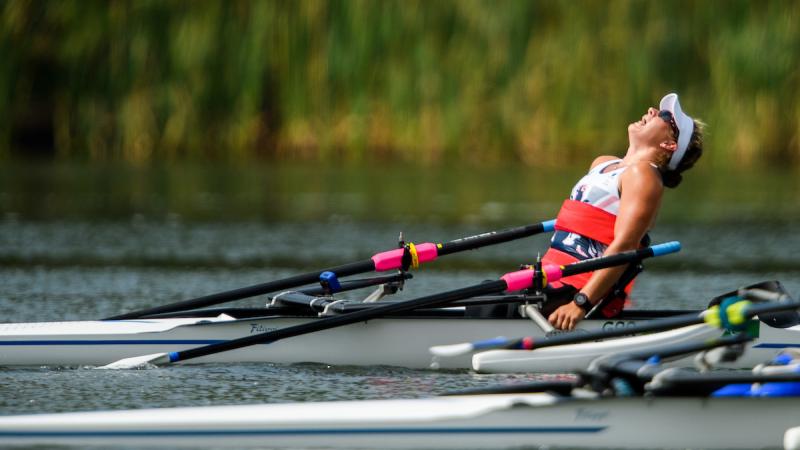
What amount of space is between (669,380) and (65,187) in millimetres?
15315

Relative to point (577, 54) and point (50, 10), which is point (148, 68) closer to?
point (50, 10)

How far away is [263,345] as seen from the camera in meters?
8.23

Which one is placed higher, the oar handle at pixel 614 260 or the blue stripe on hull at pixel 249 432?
the oar handle at pixel 614 260

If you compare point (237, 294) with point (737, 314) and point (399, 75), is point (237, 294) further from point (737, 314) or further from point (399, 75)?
point (399, 75)

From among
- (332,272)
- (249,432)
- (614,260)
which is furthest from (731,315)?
(332,272)

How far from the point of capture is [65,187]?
66.6ft

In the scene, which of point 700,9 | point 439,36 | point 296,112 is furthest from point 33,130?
point 700,9

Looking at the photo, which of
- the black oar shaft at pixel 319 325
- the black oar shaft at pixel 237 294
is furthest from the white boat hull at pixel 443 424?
the black oar shaft at pixel 237 294

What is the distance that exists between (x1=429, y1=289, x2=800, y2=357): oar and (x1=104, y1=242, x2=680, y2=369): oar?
2.17ft

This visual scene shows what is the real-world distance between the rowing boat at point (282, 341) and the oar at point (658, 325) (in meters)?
1.15

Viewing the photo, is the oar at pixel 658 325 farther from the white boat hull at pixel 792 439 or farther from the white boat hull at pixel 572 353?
the white boat hull at pixel 792 439

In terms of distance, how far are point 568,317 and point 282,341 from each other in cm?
154

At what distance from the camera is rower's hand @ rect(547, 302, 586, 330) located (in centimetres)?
794

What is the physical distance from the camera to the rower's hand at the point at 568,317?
794 centimetres
